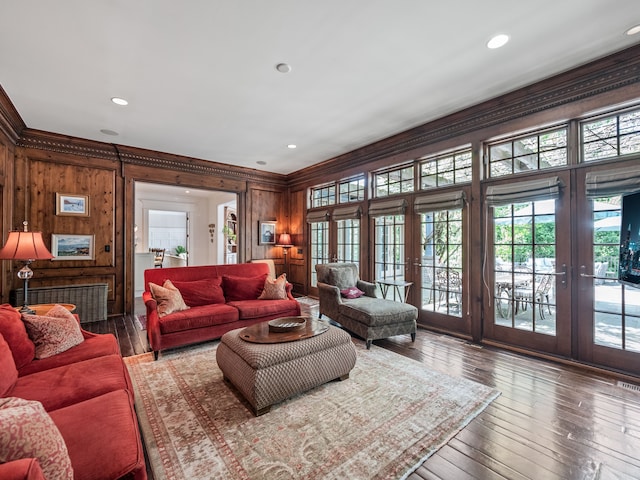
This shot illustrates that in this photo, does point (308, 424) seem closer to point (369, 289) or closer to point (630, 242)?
point (369, 289)

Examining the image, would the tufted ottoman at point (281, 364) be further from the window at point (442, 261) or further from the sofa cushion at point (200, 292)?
the window at point (442, 261)

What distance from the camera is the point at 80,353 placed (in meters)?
2.23

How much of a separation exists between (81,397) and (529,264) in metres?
4.21

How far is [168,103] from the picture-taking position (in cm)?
362

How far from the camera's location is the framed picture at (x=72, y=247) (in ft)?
15.3

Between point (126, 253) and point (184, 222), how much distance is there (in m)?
5.43

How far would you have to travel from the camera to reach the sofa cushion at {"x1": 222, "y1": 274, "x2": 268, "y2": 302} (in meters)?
4.24

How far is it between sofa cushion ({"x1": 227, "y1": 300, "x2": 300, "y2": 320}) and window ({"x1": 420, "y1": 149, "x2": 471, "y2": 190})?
2701 millimetres

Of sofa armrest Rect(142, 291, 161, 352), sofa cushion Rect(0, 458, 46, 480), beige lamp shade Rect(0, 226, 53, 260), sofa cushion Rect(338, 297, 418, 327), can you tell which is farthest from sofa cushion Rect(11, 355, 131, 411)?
sofa cushion Rect(338, 297, 418, 327)

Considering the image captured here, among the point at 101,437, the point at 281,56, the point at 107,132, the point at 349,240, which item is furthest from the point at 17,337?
the point at 349,240

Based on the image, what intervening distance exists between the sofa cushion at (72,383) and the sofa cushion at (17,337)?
8.4 inches

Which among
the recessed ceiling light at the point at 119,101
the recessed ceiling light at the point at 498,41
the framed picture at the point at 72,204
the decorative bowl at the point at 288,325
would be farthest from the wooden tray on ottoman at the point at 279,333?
the framed picture at the point at 72,204

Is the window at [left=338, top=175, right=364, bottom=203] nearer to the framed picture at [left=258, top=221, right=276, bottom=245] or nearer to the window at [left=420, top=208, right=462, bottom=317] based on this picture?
the window at [left=420, top=208, right=462, bottom=317]

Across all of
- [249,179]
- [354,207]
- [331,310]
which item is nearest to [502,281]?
[331,310]
